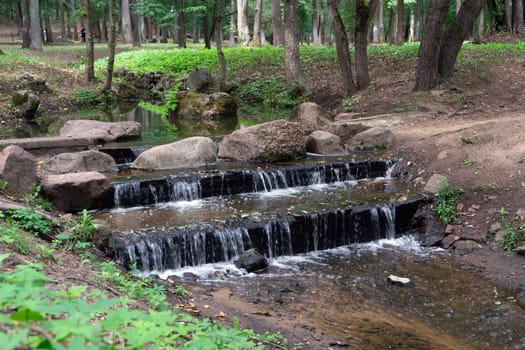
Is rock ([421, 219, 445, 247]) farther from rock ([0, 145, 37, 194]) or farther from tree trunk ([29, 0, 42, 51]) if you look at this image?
tree trunk ([29, 0, 42, 51])

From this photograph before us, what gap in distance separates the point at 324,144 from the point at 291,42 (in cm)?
729

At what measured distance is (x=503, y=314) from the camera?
6.36 metres

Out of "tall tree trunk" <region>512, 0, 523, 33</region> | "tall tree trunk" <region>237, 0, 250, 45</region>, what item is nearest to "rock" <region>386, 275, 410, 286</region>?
"tall tree trunk" <region>512, 0, 523, 33</region>

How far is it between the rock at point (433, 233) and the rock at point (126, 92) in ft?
51.6

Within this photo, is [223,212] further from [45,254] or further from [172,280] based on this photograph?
[45,254]

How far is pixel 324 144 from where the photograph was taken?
12.1 meters

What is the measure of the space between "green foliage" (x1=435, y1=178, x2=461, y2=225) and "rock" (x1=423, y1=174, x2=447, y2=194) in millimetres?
53

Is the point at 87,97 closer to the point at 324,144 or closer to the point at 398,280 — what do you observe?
the point at 324,144

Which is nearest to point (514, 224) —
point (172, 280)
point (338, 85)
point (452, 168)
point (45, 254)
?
point (452, 168)

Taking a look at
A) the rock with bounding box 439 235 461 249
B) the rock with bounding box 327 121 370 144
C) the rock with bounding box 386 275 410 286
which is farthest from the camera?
the rock with bounding box 327 121 370 144

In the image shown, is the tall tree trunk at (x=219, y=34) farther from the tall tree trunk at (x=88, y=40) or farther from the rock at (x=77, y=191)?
the rock at (x=77, y=191)

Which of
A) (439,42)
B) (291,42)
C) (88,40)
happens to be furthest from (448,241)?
(88,40)

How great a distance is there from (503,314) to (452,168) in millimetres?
4253

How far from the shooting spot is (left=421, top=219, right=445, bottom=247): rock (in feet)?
28.6
